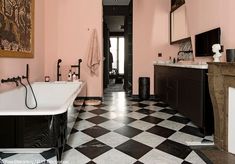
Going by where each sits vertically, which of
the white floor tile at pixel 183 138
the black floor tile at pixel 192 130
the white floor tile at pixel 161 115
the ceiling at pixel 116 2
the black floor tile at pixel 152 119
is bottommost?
the white floor tile at pixel 183 138

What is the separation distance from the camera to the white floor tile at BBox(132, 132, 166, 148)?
236 centimetres

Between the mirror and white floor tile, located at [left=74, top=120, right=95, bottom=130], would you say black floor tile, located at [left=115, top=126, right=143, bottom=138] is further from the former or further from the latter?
the mirror

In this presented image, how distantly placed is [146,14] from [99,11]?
4.04 feet

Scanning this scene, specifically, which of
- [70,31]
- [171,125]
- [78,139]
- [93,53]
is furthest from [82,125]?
[70,31]

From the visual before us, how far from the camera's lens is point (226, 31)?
8.61ft

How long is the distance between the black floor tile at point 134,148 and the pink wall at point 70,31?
262 cm

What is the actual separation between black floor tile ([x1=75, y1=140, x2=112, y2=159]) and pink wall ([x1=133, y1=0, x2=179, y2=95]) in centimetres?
315

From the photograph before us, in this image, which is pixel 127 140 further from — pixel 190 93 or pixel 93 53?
pixel 93 53

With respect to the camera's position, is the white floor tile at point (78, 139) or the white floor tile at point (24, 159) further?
the white floor tile at point (78, 139)

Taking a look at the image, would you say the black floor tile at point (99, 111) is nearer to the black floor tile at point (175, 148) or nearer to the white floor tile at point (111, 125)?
the white floor tile at point (111, 125)

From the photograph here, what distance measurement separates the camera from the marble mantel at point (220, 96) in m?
2.21

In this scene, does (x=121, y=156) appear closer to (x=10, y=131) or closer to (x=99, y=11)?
(x=10, y=131)

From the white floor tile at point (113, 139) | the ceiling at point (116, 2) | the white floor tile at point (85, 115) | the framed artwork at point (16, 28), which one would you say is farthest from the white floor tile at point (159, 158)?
the ceiling at point (116, 2)

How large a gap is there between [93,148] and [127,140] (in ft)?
1.40
